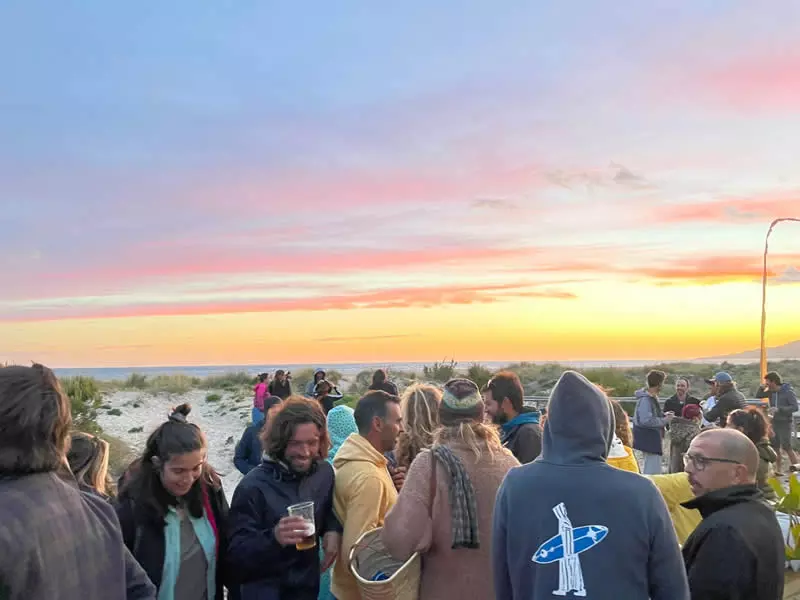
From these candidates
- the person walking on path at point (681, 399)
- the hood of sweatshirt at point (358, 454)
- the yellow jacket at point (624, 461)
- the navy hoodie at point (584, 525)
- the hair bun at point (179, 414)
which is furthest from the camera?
the person walking on path at point (681, 399)

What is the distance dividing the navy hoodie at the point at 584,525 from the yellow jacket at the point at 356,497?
0.95 m

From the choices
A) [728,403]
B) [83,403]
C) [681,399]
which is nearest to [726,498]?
[728,403]

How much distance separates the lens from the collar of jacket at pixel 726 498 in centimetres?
301

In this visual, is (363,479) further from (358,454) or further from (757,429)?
(757,429)

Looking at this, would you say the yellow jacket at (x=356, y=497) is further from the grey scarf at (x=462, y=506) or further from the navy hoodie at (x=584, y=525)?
the navy hoodie at (x=584, y=525)

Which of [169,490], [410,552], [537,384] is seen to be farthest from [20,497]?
[537,384]

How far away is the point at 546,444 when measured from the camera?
2.69 meters

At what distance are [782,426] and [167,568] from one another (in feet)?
40.3

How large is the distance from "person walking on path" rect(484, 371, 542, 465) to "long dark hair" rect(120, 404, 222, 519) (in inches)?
85.7

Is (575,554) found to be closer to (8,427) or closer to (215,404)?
(8,427)

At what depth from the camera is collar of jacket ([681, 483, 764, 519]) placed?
9.89 ft

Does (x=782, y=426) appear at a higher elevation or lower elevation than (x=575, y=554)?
lower

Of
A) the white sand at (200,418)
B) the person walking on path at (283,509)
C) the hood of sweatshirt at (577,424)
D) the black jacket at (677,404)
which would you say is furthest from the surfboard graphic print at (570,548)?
the white sand at (200,418)

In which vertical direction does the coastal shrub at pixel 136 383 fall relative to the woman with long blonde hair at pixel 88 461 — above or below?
below
